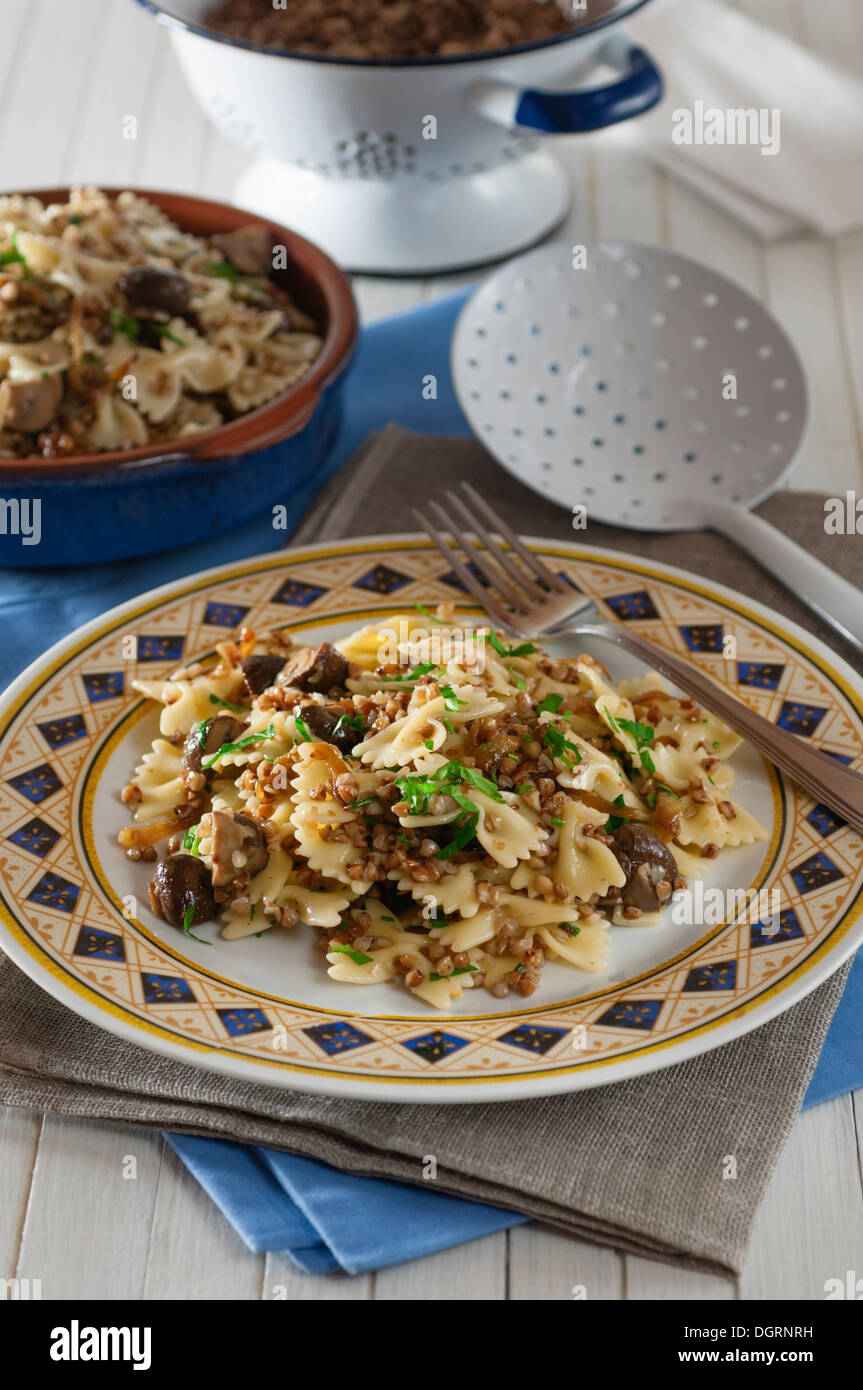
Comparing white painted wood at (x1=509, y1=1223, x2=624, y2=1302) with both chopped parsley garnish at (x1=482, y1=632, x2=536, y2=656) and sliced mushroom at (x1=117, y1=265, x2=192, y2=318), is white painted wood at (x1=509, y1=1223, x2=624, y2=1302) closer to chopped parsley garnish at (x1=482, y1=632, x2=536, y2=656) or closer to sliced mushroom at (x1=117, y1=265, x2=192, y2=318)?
chopped parsley garnish at (x1=482, y1=632, x2=536, y2=656)

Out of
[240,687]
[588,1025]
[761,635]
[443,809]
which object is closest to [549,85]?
[761,635]

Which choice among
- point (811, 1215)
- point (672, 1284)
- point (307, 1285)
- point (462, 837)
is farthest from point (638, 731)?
point (307, 1285)

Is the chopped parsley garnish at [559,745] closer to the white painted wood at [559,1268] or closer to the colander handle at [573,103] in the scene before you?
the white painted wood at [559,1268]

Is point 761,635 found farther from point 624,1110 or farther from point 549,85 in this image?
point 549,85

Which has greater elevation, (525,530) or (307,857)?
(525,530)

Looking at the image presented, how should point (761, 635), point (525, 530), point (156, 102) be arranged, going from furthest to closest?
point (156, 102) < point (525, 530) < point (761, 635)

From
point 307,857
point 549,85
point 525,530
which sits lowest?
point 307,857
